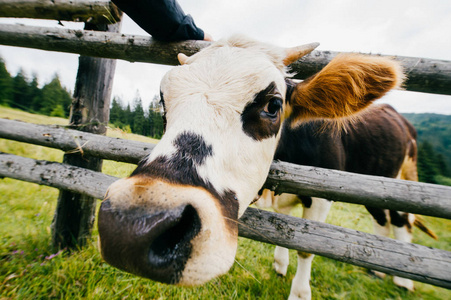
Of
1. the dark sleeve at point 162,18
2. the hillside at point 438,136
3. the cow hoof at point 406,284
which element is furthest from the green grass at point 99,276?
the hillside at point 438,136

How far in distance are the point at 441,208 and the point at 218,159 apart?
1552 mm

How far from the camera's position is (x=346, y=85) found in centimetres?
150

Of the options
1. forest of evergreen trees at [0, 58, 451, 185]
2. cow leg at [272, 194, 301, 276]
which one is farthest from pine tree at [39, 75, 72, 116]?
cow leg at [272, 194, 301, 276]

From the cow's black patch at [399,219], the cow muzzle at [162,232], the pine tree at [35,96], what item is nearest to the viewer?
the cow muzzle at [162,232]

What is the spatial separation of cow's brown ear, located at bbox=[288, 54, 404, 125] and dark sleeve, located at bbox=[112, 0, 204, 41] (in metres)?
1.23

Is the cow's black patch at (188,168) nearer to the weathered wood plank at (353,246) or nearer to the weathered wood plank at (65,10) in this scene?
the weathered wood plank at (353,246)

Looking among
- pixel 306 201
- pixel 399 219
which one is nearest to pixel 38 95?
pixel 306 201

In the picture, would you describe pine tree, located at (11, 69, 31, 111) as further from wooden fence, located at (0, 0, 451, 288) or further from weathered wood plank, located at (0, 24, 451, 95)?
wooden fence, located at (0, 0, 451, 288)

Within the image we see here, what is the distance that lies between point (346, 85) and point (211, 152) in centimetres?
119

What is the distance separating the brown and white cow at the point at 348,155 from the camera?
86.0 inches

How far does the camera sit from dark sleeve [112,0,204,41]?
1701mm

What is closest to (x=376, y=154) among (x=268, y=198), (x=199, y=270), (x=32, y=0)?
(x=268, y=198)

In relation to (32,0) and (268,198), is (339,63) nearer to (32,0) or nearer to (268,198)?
(268,198)

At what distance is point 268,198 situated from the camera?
261 centimetres
